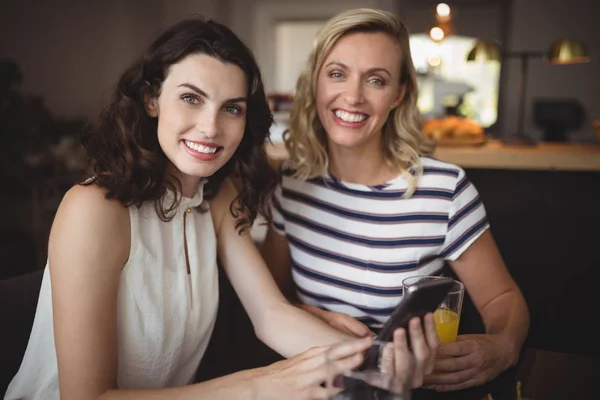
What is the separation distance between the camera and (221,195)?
145 cm

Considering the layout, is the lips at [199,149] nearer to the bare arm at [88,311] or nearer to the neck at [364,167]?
the bare arm at [88,311]

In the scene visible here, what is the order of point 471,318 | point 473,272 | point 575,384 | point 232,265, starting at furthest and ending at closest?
1. point 471,318
2. point 473,272
3. point 232,265
4. point 575,384

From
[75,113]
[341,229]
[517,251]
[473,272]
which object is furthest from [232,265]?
[75,113]

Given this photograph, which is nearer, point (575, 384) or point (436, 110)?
point (575, 384)

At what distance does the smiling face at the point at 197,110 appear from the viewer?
1.15 meters

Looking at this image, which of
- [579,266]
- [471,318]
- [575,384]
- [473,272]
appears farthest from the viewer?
[579,266]

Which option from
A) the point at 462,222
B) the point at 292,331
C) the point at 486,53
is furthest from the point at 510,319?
the point at 486,53

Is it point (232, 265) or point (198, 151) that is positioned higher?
point (198, 151)

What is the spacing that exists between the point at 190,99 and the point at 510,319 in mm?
967

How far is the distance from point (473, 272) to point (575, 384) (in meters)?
0.55

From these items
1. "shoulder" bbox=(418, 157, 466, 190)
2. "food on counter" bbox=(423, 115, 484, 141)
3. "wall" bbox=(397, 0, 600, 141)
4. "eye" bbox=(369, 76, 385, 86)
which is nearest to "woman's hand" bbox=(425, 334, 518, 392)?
→ "shoulder" bbox=(418, 157, 466, 190)

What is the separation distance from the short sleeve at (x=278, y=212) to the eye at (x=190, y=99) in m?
0.61

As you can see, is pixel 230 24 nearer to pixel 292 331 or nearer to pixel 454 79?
pixel 454 79

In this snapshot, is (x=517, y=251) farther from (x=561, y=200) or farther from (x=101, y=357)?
(x=101, y=357)
